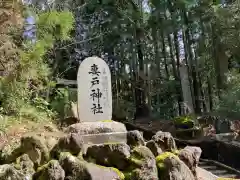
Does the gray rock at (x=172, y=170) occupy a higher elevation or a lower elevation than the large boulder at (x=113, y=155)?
lower

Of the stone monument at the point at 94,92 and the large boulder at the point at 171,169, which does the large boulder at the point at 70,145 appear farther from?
the stone monument at the point at 94,92

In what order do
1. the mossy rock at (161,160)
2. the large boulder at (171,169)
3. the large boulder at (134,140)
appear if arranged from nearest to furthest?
the large boulder at (171,169) < the mossy rock at (161,160) < the large boulder at (134,140)

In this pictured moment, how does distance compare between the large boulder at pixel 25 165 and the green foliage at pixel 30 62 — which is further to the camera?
the green foliage at pixel 30 62

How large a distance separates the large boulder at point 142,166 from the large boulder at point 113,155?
4.3 inches

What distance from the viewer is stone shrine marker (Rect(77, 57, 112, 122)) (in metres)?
6.56

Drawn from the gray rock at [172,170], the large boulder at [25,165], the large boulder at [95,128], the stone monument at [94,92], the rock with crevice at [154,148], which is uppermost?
the stone monument at [94,92]

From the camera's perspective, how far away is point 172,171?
440 centimetres

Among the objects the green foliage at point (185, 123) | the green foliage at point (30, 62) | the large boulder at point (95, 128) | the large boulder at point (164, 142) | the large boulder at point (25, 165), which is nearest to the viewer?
the large boulder at point (25, 165)

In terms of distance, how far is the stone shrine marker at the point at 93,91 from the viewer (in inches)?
258

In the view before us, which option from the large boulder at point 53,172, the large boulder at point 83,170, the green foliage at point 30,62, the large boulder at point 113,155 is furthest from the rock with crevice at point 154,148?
the green foliage at point 30,62

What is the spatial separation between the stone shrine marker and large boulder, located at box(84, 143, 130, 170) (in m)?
1.93

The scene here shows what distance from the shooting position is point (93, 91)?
6.70 metres

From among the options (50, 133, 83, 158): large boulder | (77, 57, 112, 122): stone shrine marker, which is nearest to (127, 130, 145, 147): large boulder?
(50, 133, 83, 158): large boulder

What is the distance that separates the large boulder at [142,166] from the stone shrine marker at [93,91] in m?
2.12
